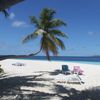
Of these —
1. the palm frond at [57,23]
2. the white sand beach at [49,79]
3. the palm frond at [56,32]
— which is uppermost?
the palm frond at [57,23]

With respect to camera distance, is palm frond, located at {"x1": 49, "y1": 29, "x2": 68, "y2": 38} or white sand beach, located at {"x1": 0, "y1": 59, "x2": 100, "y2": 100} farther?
palm frond, located at {"x1": 49, "y1": 29, "x2": 68, "y2": 38}

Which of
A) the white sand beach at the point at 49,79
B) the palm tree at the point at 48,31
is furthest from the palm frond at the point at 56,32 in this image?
the white sand beach at the point at 49,79

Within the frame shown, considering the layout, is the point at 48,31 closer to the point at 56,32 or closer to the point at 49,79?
the point at 56,32

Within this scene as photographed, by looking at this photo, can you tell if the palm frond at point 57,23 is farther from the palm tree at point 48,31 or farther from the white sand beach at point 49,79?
the white sand beach at point 49,79

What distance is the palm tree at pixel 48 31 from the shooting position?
66.7 ft

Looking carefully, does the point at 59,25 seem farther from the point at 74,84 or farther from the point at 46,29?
the point at 74,84

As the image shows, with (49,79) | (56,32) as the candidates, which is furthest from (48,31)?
(49,79)

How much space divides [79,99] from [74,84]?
434 centimetres

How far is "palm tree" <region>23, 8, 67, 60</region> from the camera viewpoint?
801 inches

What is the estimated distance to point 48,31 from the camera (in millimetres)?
20719

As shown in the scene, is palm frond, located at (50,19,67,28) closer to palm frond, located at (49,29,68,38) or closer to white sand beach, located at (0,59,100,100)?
palm frond, located at (49,29,68,38)

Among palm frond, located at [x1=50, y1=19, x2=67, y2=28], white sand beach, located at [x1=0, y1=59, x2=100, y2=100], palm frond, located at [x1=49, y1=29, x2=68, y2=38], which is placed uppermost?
palm frond, located at [x1=50, y1=19, x2=67, y2=28]

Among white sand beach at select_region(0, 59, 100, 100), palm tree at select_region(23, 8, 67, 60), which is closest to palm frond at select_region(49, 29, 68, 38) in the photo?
palm tree at select_region(23, 8, 67, 60)

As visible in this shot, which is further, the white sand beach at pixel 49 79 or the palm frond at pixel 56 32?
the palm frond at pixel 56 32
